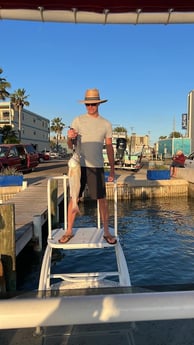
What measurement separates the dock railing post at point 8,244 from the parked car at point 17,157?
558 inches

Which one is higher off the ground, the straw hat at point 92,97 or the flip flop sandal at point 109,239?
the straw hat at point 92,97

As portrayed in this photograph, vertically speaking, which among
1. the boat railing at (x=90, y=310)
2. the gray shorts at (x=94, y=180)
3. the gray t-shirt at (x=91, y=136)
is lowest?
the boat railing at (x=90, y=310)

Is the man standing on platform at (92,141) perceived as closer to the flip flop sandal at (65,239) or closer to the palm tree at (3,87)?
the flip flop sandal at (65,239)

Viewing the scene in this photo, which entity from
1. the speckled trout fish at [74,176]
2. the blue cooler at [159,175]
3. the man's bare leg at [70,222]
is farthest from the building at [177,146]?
the speckled trout fish at [74,176]

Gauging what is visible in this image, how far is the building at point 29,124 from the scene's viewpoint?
60.8m

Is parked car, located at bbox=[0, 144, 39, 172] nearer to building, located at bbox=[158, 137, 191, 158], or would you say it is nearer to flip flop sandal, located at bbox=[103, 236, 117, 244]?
flip flop sandal, located at bbox=[103, 236, 117, 244]

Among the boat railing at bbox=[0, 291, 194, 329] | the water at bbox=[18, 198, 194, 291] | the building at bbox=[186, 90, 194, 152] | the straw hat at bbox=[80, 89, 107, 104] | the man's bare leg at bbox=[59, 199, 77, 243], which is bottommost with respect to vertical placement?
the water at bbox=[18, 198, 194, 291]

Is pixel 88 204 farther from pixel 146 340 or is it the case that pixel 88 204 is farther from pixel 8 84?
pixel 8 84

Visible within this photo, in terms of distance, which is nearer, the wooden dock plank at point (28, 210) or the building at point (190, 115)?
the wooden dock plank at point (28, 210)

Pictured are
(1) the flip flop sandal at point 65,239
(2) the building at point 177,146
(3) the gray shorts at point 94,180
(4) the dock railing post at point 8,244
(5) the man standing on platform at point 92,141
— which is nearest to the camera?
(5) the man standing on platform at point 92,141

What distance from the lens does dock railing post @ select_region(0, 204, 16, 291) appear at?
6781 mm

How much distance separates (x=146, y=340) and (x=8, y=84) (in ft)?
172

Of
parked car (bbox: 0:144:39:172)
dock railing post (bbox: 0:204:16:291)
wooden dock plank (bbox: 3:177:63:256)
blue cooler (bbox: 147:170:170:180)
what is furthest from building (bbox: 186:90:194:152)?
dock railing post (bbox: 0:204:16:291)

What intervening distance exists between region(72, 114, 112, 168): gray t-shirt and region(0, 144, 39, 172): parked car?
16.9 m
